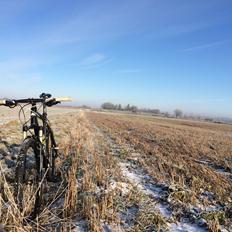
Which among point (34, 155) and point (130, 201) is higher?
point (34, 155)

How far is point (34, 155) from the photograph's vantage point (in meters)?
5.54

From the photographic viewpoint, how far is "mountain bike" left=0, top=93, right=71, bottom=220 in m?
4.62

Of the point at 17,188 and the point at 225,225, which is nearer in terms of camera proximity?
the point at 17,188

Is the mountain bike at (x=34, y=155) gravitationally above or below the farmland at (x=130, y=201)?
above

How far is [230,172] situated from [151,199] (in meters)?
4.68

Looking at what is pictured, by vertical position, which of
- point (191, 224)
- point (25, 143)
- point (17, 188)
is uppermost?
point (25, 143)

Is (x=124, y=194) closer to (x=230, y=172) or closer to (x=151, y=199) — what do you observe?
(x=151, y=199)

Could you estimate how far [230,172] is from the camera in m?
9.75

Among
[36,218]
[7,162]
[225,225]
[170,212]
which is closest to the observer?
[36,218]

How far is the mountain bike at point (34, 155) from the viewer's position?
4625mm

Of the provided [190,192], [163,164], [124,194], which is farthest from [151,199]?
[163,164]

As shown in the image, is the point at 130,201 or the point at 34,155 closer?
the point at 34,155

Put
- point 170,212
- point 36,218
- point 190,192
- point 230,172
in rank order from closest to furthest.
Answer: point 36,218 → point 170,212 → point 190,192 → point 230,172

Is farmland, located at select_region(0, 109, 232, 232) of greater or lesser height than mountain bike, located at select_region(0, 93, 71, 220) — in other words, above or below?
below
